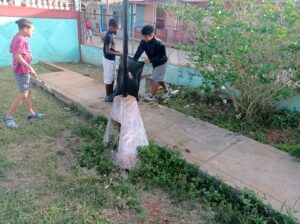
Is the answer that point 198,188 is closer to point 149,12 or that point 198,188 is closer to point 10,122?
point 10,122

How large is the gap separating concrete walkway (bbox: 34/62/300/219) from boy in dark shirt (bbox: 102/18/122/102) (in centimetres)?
45

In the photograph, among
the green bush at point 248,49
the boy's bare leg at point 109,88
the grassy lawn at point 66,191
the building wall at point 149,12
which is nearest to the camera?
the grassy lawn at point 66,191

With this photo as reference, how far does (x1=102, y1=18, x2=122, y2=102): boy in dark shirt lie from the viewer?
191 inches

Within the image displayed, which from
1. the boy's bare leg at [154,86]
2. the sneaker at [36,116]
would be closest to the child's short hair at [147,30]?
the boy's bare leg at [154,86]

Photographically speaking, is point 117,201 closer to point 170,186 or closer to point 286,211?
point 170,186

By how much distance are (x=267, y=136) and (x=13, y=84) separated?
18.3 feet

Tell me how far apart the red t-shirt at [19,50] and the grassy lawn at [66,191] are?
930 mm

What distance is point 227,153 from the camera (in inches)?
136

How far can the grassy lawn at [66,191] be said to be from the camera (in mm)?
2426

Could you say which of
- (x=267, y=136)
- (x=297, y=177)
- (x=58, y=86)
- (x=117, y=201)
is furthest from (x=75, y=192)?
(x=58, y=86)

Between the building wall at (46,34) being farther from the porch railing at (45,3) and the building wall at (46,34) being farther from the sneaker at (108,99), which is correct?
the sneaker at (108,99)

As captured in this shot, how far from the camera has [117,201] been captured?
2.59 metres

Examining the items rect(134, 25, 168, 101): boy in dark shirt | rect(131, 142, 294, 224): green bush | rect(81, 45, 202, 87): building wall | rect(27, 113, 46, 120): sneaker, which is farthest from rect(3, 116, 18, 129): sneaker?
rect(81, 45, 202, 87): building wall

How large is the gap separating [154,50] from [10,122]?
2773mm
